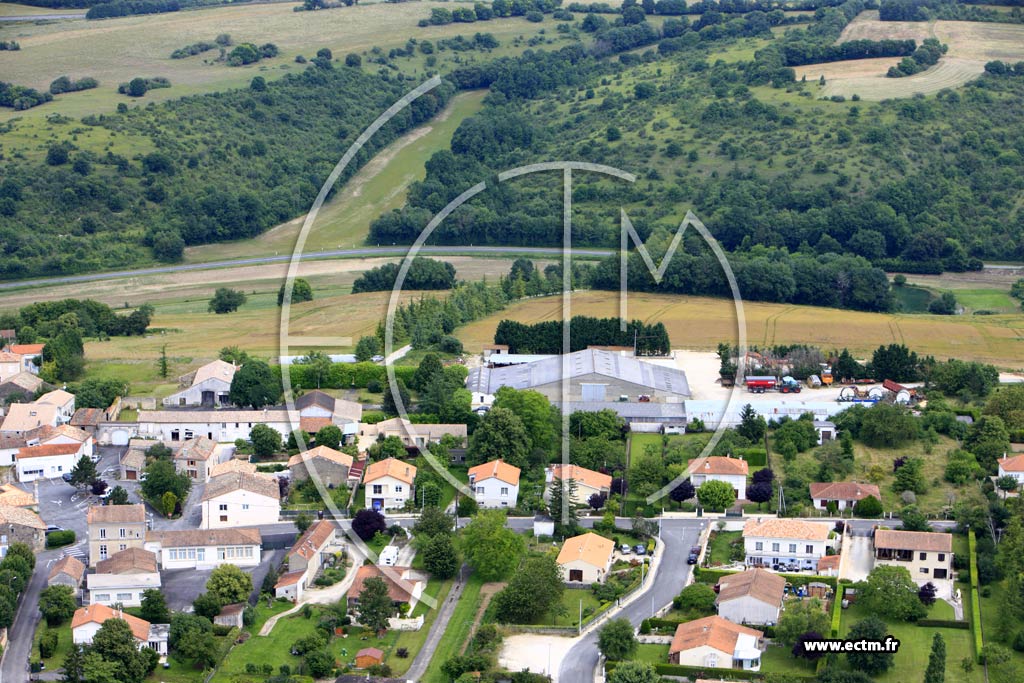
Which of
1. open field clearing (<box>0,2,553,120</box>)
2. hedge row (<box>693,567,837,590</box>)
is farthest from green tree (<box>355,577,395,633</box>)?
open field clearing (<box>0,2,553,120</box>)

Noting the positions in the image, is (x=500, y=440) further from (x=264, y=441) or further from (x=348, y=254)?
(x=348, y=254)

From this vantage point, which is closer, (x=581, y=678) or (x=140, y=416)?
(x=581, y=678)

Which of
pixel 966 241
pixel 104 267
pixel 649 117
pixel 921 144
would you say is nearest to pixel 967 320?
pixel 966 241

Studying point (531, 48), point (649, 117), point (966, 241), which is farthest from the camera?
point (531, 48)

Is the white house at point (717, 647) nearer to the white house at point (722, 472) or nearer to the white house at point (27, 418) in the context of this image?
the white house at point (722, 472)

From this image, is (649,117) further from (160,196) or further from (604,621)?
(604,621)
